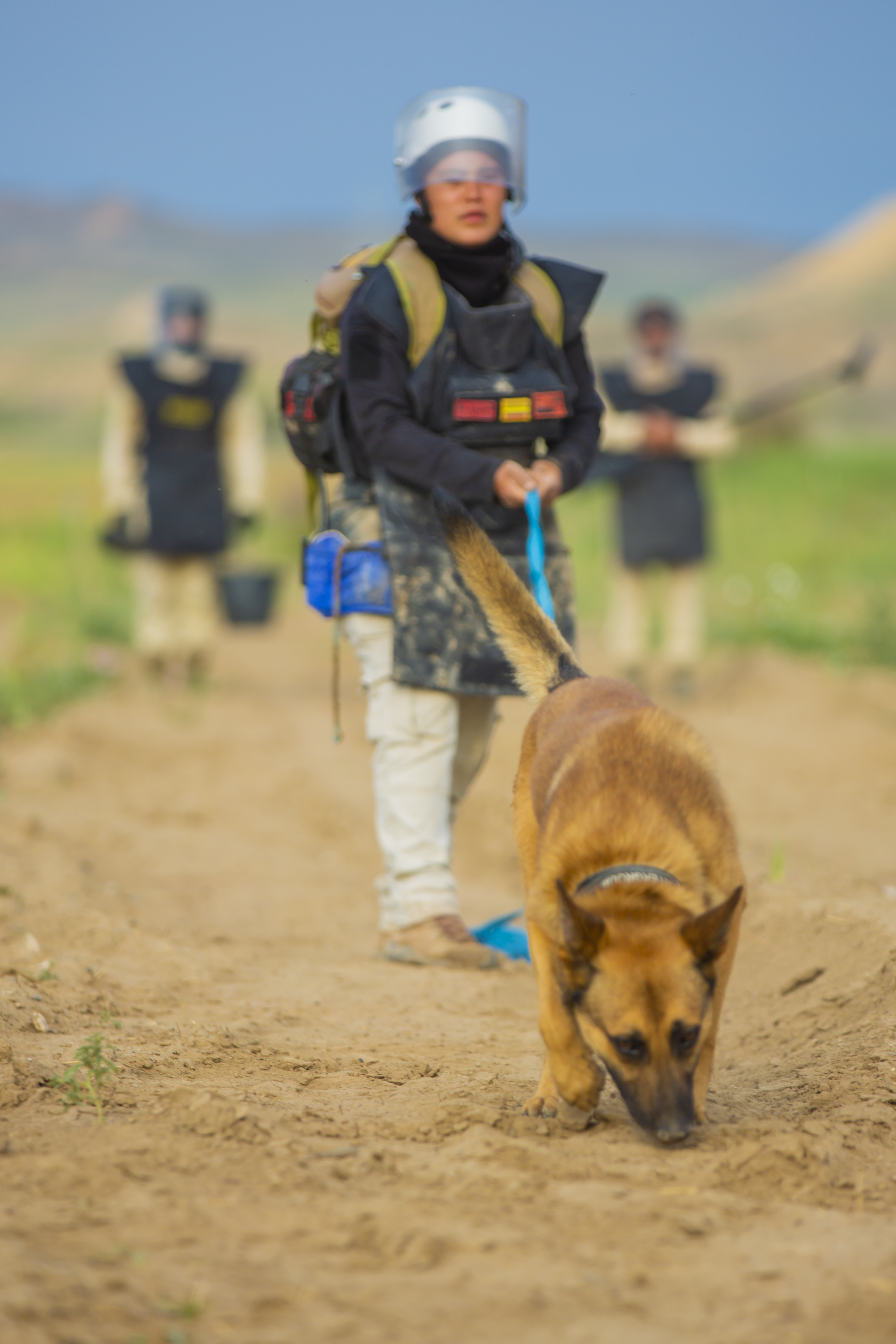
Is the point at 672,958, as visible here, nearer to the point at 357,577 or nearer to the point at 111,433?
the point at 357,577

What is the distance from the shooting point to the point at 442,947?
5.03 metres

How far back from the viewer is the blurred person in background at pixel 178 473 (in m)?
10.7

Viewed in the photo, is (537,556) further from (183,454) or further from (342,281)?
(183,454)

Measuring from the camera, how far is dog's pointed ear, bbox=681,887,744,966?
298 cm

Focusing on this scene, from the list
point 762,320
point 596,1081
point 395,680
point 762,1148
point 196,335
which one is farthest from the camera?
point 762,320

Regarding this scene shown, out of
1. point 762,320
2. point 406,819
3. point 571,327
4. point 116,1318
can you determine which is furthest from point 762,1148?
point 762,320

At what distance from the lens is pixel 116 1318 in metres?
2.26

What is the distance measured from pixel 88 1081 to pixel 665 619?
8362 millimetres

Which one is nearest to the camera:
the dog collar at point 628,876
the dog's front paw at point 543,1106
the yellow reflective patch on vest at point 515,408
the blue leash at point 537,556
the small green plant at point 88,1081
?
the dog collar at point 628,876

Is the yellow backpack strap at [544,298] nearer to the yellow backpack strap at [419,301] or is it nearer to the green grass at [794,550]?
the yellow backpack strap at [419,301]

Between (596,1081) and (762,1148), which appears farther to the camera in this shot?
(596,1081)

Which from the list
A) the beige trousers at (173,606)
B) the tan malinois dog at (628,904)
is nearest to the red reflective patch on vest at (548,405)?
the tan malinois dog at (628,904)

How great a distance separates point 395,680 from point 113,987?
138 cm

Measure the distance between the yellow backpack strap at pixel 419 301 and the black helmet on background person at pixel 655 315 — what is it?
239 inches
